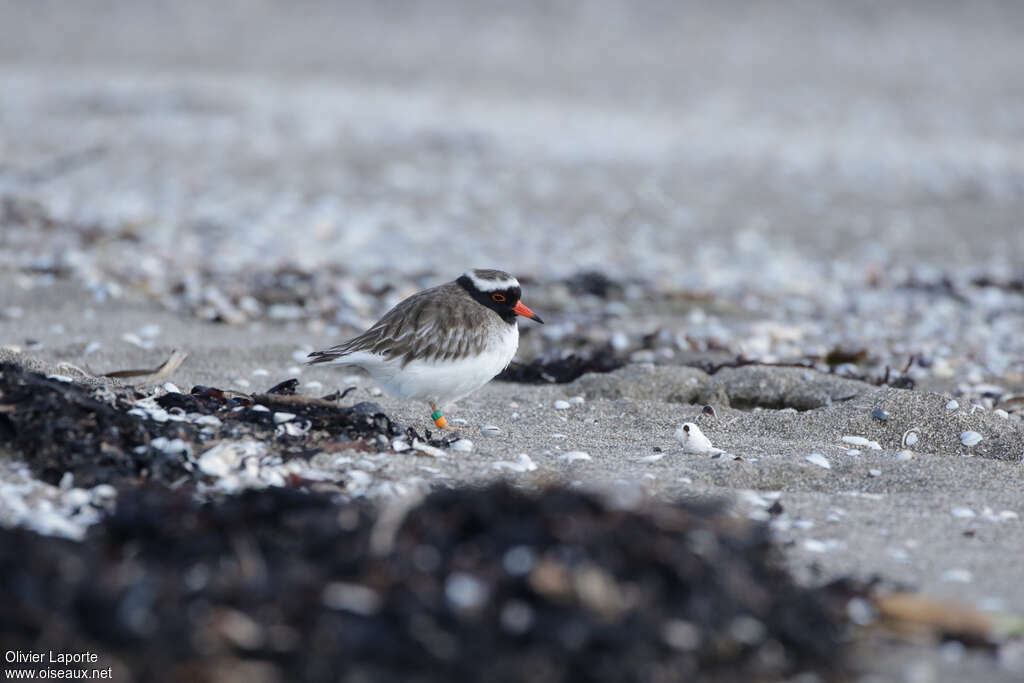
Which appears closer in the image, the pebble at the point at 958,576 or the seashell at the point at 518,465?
the pebble at the point at 958,576

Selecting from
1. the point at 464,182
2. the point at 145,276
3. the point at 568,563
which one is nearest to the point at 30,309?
the point at 145,276

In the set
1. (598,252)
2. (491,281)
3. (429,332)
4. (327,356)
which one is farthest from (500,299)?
(598,252)

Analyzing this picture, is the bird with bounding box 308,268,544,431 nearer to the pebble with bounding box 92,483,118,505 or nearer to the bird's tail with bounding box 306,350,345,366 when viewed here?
the bird's tail with bounding box 306,350,345,366

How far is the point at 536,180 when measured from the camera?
13.4 meters

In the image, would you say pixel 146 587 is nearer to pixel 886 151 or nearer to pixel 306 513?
pixel 306 513

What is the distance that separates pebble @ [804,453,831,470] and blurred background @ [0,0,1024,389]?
2.75 m

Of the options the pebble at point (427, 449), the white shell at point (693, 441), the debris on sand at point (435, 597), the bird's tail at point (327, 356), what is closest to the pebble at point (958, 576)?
the debris on sand at point (435, 597)

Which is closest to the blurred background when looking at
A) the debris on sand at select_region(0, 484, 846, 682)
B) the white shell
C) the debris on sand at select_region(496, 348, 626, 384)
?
the debris on sand at select_region(496, 348, 626, 384)

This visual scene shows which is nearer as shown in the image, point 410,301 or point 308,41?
point 410,301

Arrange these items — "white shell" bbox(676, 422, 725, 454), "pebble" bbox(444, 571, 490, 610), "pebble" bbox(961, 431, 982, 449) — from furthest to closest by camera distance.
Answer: "pebble" bbox(961, 431, 982, 449), "white shell" bbox(676, 422, 725, 454), "pebble" bbox(444, 571, 490, 610)

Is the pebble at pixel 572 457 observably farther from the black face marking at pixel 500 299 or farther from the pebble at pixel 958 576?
the pebble at pixel 958 576

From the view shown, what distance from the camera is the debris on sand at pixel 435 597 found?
2.69 meters

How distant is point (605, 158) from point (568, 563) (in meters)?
12.5

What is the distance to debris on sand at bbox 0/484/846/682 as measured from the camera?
2.69m
